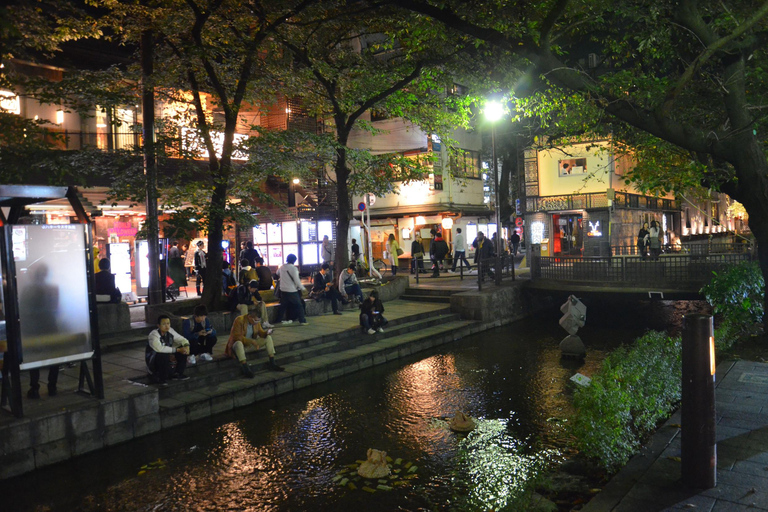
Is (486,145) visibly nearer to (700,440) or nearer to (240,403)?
(240,403)

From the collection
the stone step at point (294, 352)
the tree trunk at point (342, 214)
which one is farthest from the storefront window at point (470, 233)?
the stone step at point (294, 352)

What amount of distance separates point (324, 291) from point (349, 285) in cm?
106

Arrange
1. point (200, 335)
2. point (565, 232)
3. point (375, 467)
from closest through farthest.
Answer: point (375, 467)
point (200, 335)
point (565, 232)

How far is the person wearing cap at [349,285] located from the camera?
56.2 ft

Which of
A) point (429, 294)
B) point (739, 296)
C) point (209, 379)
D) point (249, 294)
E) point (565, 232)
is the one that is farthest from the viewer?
point (565, 232)

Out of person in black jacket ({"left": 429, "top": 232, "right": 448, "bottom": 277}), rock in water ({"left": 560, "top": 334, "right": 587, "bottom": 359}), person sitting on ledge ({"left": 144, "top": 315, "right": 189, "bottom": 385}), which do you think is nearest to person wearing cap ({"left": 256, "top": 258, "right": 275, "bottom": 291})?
person sitting on ledge ({"left": 144, "top": 315, "right": 189, "bottom": 385})

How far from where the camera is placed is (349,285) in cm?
1723

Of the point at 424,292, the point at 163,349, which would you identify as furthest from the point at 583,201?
the point at 163,349

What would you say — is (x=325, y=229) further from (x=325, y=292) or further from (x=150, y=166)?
(x=150, y=166)

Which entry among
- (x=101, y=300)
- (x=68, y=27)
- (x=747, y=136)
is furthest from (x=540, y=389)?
(x=68, y=27)

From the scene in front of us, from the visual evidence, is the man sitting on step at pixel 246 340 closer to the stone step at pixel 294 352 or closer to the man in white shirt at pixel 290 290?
the stone step at pixel 294 352

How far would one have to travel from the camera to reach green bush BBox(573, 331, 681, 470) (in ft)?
18.4

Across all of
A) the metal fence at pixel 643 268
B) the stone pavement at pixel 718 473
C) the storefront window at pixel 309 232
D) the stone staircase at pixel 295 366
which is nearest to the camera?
the stone pavement at pixel 718 473

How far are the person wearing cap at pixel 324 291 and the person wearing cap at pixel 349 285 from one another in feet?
1.40
